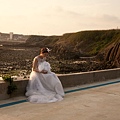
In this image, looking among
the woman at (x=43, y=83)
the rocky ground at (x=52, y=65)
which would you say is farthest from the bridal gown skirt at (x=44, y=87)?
the rocky ground at (x=52, y=65)

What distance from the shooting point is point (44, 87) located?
794 centimetres

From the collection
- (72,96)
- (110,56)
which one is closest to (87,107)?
(72,96)

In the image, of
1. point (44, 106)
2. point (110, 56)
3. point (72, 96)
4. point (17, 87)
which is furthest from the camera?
point (110, 56)

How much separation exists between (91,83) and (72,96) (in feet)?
9.37

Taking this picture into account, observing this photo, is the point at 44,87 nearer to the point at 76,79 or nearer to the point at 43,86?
the point at 43,86

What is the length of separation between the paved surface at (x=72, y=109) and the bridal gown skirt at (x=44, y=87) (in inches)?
11.6

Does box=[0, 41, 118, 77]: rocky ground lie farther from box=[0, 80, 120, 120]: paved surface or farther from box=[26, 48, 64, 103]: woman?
box=[0, 80, 120, 120]: paved surface

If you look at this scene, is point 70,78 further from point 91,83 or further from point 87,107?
point 87,107

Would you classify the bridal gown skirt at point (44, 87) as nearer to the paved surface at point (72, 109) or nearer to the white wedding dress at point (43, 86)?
the white wedding dress at point (43, 86)

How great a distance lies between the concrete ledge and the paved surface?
331 millimetres

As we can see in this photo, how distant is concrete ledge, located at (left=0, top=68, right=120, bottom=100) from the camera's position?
24.3 feet

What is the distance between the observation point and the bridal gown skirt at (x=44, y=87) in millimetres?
7658

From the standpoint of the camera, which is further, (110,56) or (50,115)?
(110,56)

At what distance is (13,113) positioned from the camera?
616cm
